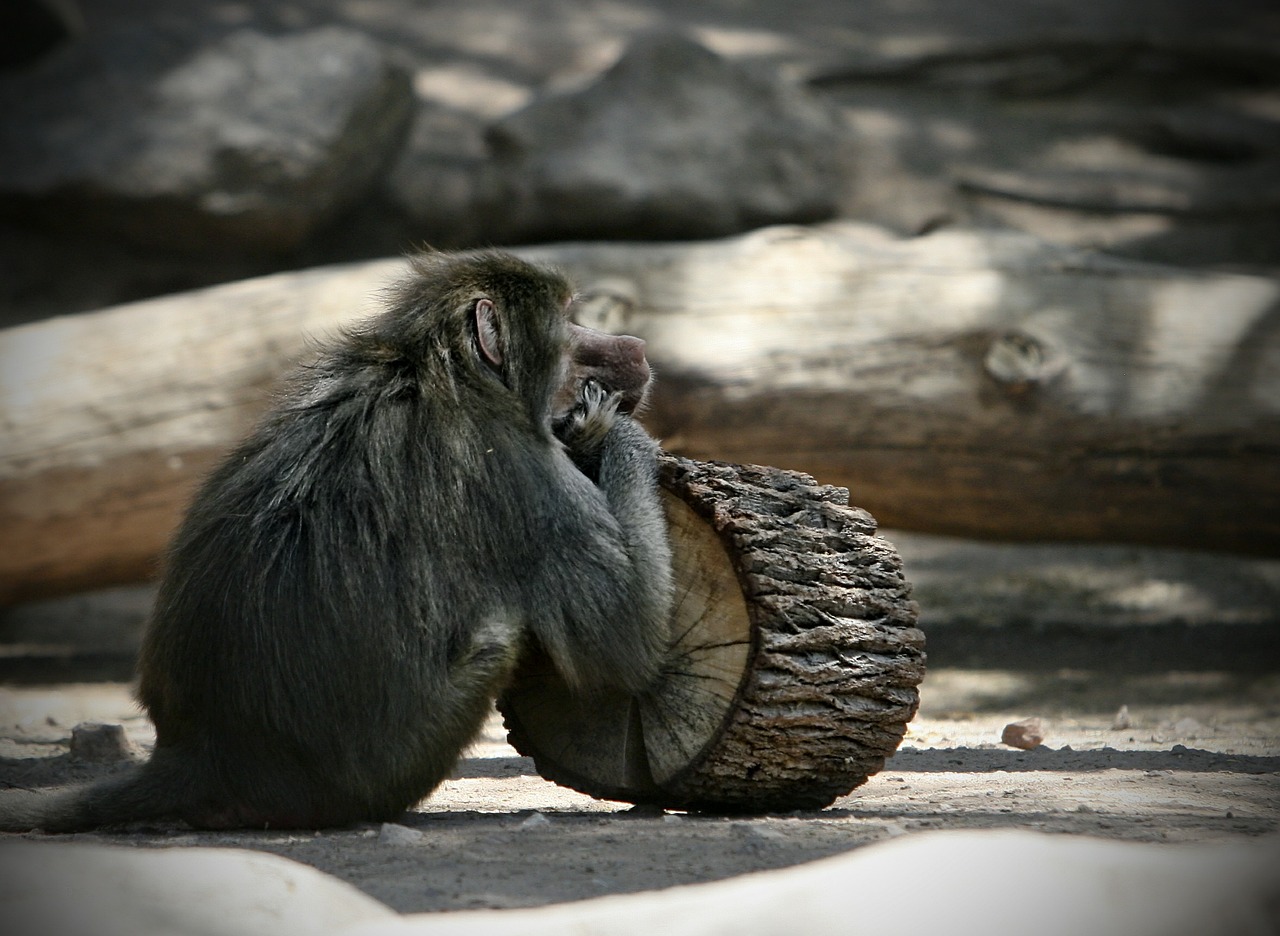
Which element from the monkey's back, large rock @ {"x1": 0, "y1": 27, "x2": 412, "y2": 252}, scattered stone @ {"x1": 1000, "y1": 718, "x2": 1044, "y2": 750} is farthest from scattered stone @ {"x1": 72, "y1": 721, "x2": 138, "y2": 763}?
large rock @ {"x1": 0, "y1": 27, "x2": 412, "y2": 252}

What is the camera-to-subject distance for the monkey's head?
13.3 feet

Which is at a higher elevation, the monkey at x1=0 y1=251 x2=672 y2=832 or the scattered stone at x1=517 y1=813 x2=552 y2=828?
the monkey at x1=0 y1=251 x2=672 y2=832

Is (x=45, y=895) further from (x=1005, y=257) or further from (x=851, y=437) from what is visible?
(x=1005, y=257)

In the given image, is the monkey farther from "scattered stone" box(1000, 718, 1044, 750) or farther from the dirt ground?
"scattered stone" box(1000, 718, 1044, 750)

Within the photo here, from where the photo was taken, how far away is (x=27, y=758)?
530 cm

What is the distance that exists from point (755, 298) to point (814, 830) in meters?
4.09

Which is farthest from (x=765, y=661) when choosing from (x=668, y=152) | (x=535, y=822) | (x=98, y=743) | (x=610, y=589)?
(x=668, y=152)

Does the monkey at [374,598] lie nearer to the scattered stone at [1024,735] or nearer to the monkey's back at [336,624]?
the monkey's back at [336,624]

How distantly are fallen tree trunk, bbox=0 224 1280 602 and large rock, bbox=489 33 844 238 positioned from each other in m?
1.63

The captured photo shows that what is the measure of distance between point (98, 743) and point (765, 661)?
298 centimetres

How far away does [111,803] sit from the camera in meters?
3.87

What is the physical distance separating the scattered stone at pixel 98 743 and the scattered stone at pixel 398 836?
205 centimetres

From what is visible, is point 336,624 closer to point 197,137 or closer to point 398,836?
point 398,836

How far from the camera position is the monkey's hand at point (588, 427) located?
421cm
